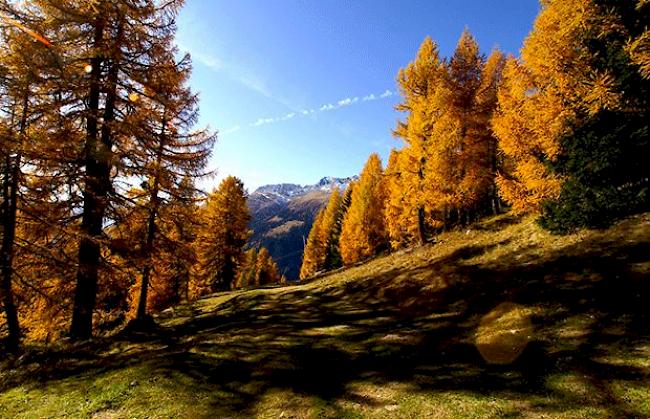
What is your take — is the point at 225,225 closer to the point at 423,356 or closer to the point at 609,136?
the point at 423,356

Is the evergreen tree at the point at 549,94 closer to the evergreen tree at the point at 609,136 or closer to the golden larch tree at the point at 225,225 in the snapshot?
the evergreen tree at the point at 609,136

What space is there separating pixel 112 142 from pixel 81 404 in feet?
29.0

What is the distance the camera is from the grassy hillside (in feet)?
22.2

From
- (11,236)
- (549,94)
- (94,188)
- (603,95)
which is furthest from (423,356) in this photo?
(11,236)

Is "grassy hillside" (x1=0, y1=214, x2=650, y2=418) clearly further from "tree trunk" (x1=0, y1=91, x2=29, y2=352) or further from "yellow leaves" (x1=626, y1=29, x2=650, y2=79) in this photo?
"yellow leaves" (x1=626, y1=29, x2=650, y2=79)

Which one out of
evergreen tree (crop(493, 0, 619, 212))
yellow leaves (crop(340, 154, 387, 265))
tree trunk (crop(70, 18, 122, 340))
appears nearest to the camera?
tree trunk (crop(70, 18, 122, 340))

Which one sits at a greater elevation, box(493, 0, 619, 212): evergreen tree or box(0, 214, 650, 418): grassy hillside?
box(493, 0, 619, 212): evergreen tree

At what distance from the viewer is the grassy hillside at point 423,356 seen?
678 centimetres

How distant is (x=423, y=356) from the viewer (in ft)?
30.1

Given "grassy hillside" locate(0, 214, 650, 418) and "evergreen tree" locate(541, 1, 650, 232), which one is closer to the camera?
"grassy hillside" locate(0, 214, 650, 418)

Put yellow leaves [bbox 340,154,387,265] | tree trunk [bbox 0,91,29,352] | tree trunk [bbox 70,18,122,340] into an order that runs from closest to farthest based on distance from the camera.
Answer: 1. tree trunk [bbox 0,91,29,352]
2. tree trunk [bbox 70,18,122,340]
3. yellow leaves [bbox 340,154,387,265]

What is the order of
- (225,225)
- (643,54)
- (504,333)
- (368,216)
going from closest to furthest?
(643,54) → (504,333) → (225,225) → (368,216)

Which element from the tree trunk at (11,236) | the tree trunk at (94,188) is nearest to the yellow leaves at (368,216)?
the tree trunk at (94,188)

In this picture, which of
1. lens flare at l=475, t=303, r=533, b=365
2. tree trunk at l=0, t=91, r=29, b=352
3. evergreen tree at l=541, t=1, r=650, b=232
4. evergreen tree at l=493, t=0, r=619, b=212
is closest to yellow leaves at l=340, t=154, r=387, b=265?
evergreen tree at l=493, t=0, r=619, b=212
